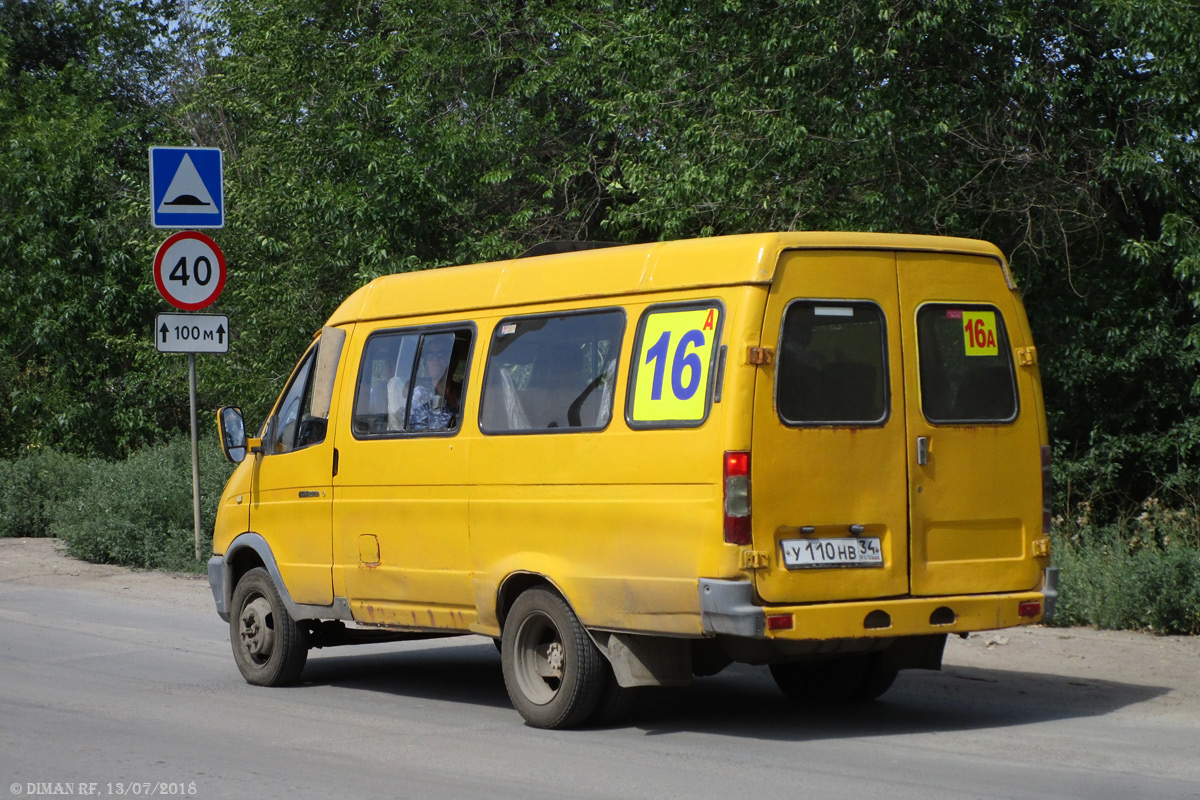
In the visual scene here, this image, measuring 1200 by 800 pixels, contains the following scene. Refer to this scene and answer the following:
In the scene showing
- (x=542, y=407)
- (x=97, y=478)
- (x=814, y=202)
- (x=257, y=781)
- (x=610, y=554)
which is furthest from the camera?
(x=97, y=478)

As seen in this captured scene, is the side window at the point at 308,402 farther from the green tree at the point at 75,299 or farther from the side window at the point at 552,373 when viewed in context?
the green tree at the point at 75,299

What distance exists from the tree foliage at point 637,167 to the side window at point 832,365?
20.9 feet

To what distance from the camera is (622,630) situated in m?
7.27

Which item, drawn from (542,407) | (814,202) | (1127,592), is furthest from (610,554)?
(814,202)

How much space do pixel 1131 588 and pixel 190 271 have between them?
879cm

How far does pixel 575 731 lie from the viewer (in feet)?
25.2

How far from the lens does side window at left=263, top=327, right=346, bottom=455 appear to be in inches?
363

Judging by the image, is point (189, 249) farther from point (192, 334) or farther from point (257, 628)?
point (257, 628)

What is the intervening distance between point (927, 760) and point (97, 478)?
13.1 m

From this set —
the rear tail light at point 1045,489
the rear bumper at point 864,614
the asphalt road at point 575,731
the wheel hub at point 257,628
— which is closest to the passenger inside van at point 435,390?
the asphalt road at point 575,731

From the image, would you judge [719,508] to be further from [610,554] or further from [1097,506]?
[1097,506]

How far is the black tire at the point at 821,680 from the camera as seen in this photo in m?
8.45

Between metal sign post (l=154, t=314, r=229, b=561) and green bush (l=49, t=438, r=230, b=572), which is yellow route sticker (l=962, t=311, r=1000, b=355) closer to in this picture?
metal sign post (l=154, t=314, r=229, b=561)

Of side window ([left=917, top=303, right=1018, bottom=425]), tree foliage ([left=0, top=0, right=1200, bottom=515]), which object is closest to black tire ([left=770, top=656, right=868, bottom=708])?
side window ([left=917, top=303, right=1018, bottom=425])
